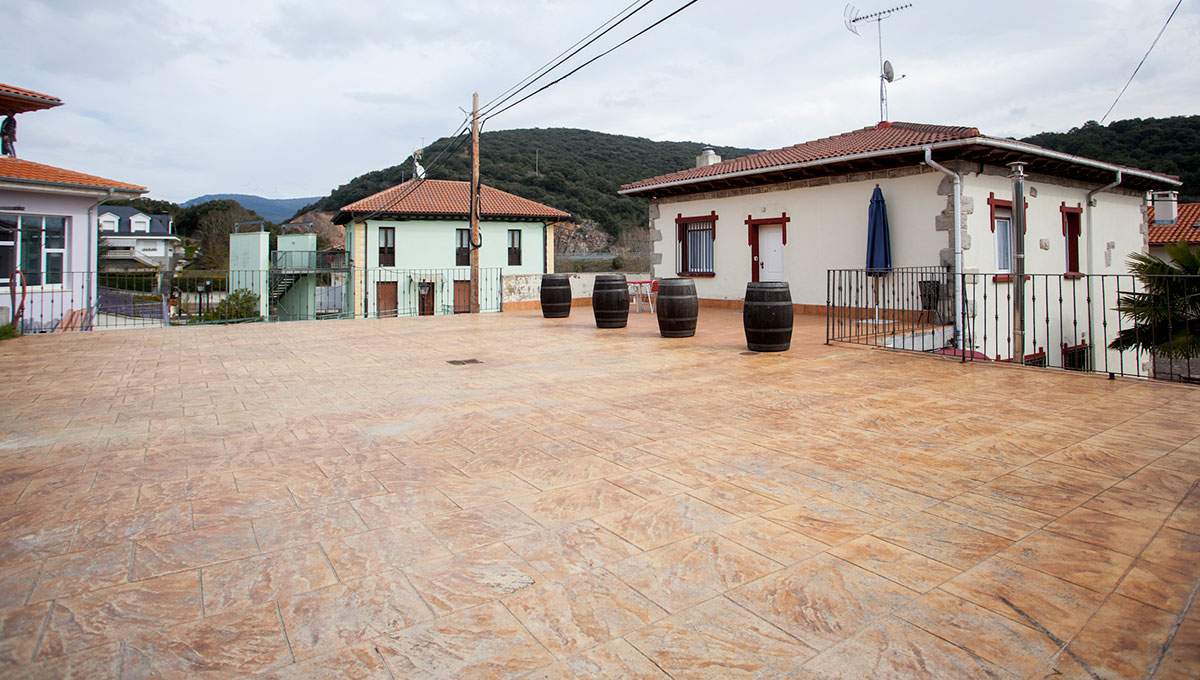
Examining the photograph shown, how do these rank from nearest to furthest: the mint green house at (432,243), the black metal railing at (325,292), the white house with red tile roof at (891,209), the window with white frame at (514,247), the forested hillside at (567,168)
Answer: the white house with red tile roof at (891,209), the black metal railing at (325,292), the mint green house at (432,243), the window with white frame at (514,247), the forested hillside at (567,168)

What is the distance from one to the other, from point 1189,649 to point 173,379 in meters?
7.24

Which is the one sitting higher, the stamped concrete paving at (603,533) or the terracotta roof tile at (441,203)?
the terracotta roof tile at (441,203)

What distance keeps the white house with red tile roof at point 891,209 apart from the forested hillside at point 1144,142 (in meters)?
2.00

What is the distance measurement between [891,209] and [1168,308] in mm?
6099

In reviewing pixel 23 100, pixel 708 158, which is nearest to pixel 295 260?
pixel 23 100

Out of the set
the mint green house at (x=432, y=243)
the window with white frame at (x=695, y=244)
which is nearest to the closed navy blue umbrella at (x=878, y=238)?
the window with white frame at (x=695, y=244)

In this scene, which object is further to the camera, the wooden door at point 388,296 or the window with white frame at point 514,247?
the window with white frame at point 514,247

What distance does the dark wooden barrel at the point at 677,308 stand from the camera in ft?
29.8

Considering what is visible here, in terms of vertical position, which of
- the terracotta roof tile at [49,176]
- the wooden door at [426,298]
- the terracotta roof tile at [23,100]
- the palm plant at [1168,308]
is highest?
the terracotta roof tile at [23,100]

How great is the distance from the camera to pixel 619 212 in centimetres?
4116

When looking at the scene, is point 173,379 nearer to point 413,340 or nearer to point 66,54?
point 413,340

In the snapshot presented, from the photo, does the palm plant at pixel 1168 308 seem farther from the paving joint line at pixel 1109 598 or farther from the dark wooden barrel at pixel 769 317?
the paving joint line at pixel 1109 598

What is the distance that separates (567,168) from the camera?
4488cm

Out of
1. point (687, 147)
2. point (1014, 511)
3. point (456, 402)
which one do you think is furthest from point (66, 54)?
point (687, 147)
